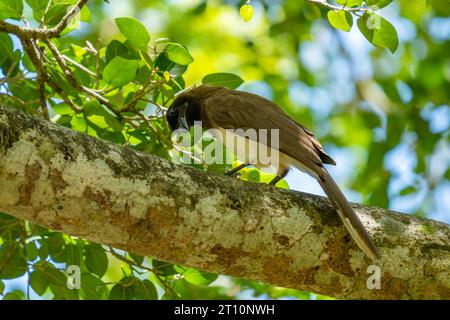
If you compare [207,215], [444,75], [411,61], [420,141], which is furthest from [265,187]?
[411,61]

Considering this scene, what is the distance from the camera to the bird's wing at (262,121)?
448cm

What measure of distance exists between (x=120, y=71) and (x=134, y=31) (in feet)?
0.83

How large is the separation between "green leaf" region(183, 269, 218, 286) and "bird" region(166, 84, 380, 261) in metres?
0.64

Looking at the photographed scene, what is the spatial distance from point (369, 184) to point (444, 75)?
1.74 metres

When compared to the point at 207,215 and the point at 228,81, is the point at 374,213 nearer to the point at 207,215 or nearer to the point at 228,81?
the point at 207,215

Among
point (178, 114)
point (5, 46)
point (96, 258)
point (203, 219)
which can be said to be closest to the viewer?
point (203, 219)

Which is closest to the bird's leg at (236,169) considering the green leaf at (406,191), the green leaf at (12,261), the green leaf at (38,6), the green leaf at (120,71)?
the green leaf at (120,71)

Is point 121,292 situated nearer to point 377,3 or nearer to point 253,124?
point 253,124

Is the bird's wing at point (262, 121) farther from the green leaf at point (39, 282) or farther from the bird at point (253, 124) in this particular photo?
the green leaf at point (39, 282)

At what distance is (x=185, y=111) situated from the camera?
533 cm

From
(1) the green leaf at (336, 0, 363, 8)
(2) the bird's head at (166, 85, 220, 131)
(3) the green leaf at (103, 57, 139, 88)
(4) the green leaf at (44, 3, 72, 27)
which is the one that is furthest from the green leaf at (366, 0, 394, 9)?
(4) the green leaf at (44, 3, 72, 27)

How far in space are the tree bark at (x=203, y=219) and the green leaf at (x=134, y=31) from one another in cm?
103

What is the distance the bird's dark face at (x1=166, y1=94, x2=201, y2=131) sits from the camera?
5043 mm

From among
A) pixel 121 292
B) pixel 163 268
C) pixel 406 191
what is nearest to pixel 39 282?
pixel 121 292
